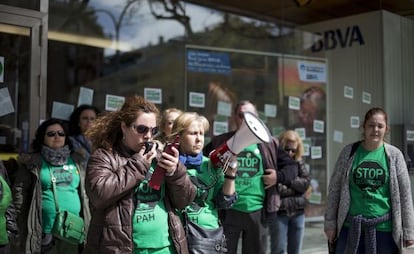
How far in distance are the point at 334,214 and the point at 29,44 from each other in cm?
349

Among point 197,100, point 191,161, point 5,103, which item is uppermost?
point 197,100

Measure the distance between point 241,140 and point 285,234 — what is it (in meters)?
2.64

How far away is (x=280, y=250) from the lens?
5379 millimetres

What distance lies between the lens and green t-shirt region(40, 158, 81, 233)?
4.34 m

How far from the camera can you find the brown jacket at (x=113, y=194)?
2.57m

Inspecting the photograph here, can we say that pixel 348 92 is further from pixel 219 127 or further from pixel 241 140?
pixel 241 140

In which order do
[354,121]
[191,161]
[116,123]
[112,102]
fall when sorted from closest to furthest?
[116,123]
[191,161]
[112,102]
[354,121]

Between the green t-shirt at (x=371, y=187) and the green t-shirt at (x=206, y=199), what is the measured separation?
1538 millimetres

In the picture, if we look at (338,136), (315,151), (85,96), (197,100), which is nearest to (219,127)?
(197,100)

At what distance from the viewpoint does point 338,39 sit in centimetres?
816

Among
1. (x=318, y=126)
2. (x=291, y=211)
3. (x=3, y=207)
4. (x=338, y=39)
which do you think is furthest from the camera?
(x=318, y=126)

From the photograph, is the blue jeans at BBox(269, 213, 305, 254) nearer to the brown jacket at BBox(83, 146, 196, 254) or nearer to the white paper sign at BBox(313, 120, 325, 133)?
the brown jacket at BBox(83, 146, 196, 254)

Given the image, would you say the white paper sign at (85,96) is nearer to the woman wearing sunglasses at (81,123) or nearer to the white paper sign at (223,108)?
the woman wearing sunglasses at (81,123)

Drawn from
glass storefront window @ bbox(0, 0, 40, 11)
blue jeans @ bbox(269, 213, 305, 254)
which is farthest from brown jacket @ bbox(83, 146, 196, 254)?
glass storefront window @ bbox(0, 0, 40, 11)
